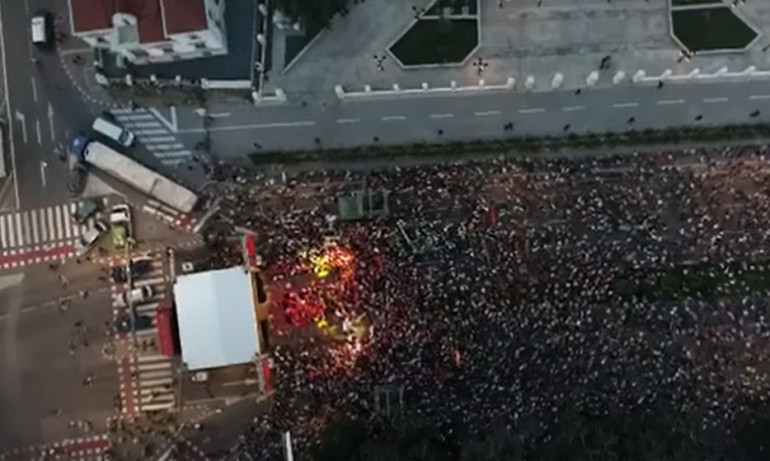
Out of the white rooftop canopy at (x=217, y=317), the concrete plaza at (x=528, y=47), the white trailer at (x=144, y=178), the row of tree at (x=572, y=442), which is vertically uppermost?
the concrete plaza at (x=528, y=47)

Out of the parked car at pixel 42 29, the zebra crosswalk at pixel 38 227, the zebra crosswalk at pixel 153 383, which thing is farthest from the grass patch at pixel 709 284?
the parked car at pixel 42 29

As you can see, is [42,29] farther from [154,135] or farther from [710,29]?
[710,29]

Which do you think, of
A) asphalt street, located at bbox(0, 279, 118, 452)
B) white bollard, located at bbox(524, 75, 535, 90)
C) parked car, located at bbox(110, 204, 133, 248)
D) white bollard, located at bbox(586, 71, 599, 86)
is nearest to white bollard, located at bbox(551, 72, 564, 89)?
white bollard, located at bbox(524, 75, 535, 90)

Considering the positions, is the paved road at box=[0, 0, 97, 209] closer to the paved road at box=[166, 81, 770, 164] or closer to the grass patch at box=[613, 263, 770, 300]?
the paved road at box=[166, 81, 770, 164]

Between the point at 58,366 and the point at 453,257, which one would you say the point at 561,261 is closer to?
the point at 453,257

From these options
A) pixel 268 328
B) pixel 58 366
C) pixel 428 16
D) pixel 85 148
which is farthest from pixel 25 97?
pixel 428 16

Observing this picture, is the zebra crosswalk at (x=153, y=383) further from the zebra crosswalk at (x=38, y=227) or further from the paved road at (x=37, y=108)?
the paved road at (x=37, y=108)
